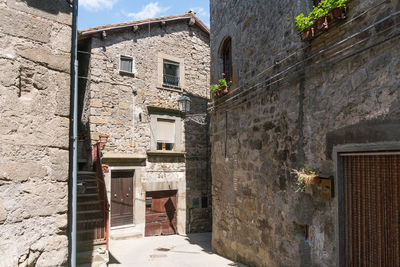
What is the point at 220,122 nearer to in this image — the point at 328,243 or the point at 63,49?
the point at 328,243

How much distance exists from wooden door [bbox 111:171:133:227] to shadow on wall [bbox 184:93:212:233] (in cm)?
212

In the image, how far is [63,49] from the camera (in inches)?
85.0

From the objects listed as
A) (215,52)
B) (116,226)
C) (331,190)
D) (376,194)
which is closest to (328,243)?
(331,190)

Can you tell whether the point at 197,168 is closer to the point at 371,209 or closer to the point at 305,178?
the point at 305,178

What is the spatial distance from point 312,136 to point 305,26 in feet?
4.91

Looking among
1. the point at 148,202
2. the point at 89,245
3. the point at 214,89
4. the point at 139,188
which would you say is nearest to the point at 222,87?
the point at 214,89

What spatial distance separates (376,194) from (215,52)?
5.44m

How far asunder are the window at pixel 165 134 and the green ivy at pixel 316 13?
6794 millimetres

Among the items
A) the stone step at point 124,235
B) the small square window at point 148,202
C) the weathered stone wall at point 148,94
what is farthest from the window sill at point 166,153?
the stone step at point 124,235

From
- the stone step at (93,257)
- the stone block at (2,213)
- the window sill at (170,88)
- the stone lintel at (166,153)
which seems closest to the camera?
the stone block at (2,213)

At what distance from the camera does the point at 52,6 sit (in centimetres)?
215

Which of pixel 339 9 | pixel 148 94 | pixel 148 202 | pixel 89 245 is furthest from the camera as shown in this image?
pixel 148 94

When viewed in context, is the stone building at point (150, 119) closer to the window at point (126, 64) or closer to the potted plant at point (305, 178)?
the window at point (126, 64)

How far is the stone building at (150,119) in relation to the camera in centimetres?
932
